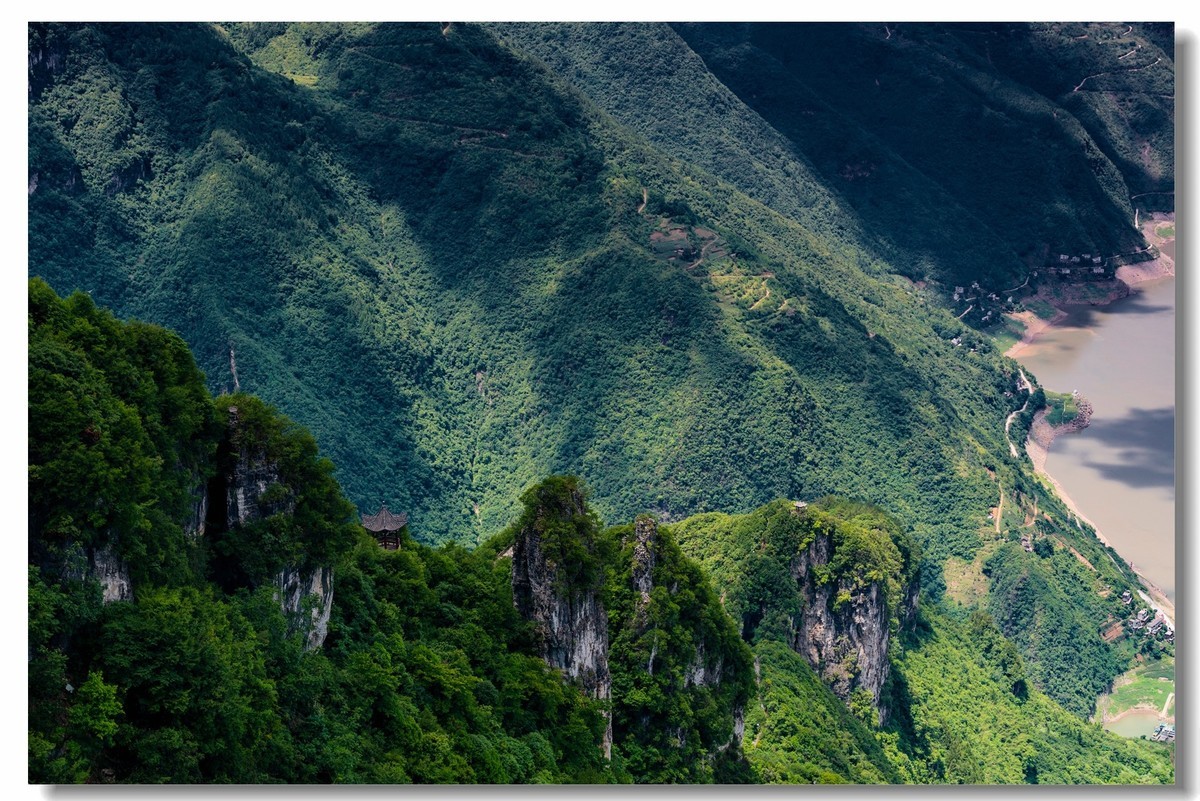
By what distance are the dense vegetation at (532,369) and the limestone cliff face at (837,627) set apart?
105 cm

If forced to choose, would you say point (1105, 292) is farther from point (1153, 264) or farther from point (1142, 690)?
point (1142, 690)

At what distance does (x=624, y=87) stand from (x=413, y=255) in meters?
47.1

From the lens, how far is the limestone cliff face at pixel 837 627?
197 ft

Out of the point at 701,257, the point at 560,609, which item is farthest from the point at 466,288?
the point at 560,609

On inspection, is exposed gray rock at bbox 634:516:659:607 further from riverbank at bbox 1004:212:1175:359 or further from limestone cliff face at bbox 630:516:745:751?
riverbank at bbox 1004:212:1175:359

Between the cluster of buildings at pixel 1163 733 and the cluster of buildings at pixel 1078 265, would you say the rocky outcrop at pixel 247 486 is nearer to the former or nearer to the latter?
the cluster of buildings at pixel 1163 733

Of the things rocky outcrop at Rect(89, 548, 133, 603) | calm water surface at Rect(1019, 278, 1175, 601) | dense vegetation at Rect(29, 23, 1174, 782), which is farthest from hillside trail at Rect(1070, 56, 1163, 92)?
rocky outcrop at Rect(89, 548, 133, 603)

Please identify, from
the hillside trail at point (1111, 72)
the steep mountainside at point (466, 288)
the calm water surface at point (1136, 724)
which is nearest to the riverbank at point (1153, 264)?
the hillside trail at point (1111, 72)

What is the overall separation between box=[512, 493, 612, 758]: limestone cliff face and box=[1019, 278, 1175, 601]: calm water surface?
42.6 meters

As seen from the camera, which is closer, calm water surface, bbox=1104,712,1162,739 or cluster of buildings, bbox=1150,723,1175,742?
cluster of buildings, bbox=1150,723,1175,742

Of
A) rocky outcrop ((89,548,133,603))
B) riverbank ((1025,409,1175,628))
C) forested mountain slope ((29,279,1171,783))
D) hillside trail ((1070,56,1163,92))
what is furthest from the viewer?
hillside trail ((1070,56,1163,92))

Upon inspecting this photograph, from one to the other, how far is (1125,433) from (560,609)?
6223 cm

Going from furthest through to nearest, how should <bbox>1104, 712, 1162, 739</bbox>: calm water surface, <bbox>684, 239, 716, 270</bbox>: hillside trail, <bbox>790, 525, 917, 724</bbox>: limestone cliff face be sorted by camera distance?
<bbox>684, 239, 716, 270</bbox>: hillside trail
<bbox>1104, 712, 1162, 739</bbox>: calm water surface
<bbox>790, 525, 917, 724</bbox>: limestone cliff face

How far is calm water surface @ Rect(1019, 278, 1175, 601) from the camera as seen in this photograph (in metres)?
84.2
